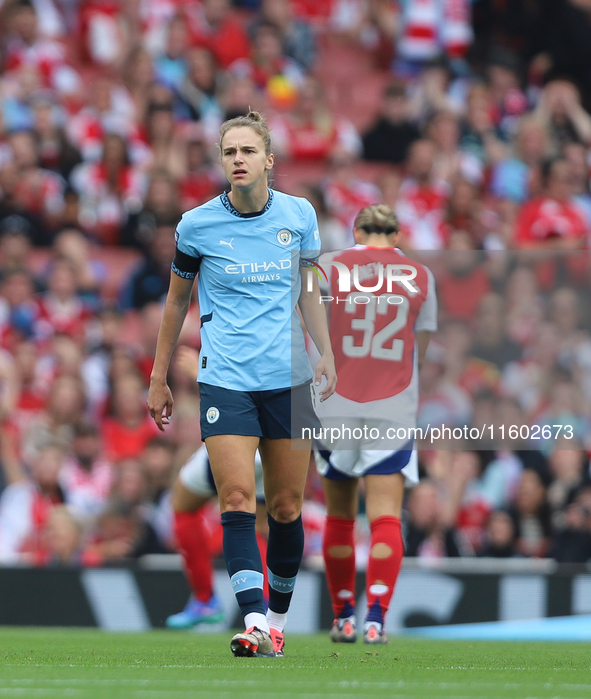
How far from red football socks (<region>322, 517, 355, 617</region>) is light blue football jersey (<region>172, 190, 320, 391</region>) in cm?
149

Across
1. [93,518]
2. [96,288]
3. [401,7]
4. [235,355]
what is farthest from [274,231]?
[401,7]

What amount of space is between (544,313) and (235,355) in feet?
14.0

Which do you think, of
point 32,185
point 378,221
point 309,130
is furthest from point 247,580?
point 309,130

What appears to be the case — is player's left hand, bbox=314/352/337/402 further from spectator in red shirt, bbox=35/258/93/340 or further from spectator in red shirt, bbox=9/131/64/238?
spectator in red shirt, bbox=9/131/64/238

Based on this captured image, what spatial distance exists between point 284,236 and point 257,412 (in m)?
0.75

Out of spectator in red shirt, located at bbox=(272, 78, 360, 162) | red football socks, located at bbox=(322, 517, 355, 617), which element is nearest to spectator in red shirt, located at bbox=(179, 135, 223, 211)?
spectator in red shirt, located at bbox=(272, 78, 360, 162)

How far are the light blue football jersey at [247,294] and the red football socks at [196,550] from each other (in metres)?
2.43

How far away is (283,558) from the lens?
19.0 feet

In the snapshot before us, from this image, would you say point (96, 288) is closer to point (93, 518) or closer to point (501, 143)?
point (93, 518)

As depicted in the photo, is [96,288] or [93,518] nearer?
[93,518]

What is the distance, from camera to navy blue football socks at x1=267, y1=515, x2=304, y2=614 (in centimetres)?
573

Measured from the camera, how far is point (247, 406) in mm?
5477

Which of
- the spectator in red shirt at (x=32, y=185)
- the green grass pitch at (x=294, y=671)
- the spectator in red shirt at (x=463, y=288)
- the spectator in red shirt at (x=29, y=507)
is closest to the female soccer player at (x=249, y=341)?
the green grass pitch at (x=294, y=671)

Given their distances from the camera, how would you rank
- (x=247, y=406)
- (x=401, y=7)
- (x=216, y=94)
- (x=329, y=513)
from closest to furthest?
(x=247, y=406) → (x=329, y=513) → (x=216, y=94) → (x=401, y=7)
